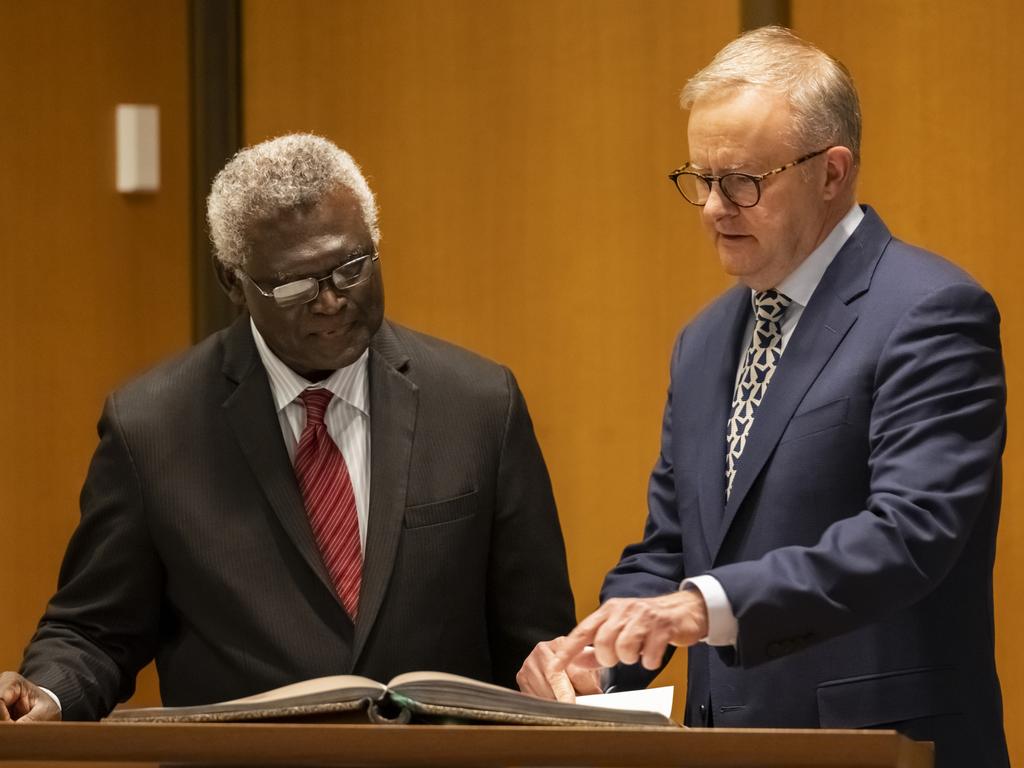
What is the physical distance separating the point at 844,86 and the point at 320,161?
2.62 ft

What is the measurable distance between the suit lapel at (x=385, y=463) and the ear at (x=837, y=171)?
0.73m

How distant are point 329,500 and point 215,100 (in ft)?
6.94

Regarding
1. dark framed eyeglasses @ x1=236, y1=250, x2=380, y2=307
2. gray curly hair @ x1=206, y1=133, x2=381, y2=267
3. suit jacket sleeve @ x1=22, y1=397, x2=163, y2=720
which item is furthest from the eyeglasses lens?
suit jacket sleeve @ x1=22, y1=397, x2=163, y2=720

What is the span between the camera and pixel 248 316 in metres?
2.71

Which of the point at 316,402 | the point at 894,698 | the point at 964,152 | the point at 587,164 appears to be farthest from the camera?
the point at 587,164

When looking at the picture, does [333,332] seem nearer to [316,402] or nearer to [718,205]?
[316,402]

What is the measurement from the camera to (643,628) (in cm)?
193

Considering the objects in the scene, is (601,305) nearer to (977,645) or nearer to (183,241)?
(183,241)

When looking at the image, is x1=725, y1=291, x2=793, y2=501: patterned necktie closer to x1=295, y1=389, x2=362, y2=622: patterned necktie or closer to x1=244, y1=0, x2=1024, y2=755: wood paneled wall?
x1=295, y1=389, x2=362, y2=622: patterned necktie

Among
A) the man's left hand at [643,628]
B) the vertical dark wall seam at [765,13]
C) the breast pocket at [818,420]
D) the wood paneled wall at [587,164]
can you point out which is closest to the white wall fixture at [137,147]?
the wood paneled wall at [587,164]

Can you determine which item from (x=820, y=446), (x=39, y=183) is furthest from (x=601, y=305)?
(x=820, y=446)

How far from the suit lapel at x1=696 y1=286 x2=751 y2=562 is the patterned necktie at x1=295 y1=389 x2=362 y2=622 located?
1.80ft

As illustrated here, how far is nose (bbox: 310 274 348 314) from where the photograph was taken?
2523 millimetres

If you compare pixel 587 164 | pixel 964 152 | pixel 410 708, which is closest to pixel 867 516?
pixel 410 708
